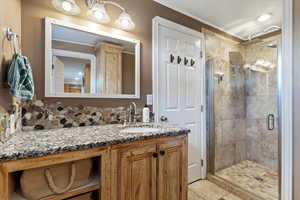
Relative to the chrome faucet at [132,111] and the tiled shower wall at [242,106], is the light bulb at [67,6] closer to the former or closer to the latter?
the chrome faucet at [132,111]

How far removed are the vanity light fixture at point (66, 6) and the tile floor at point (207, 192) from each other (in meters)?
2.32

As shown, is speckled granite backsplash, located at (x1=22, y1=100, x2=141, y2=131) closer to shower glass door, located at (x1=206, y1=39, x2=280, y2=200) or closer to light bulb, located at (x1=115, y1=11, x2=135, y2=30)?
light bulb, located at (x1=115, y1=11, x2=135, y2=30)

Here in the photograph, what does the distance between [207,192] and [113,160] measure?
1577mm

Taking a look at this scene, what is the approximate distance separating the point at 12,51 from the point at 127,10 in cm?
116

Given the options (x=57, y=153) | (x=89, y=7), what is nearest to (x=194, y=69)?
(x=89, y=7)

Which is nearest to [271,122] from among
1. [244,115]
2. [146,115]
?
[244,115]

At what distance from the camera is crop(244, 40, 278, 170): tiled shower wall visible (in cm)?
260

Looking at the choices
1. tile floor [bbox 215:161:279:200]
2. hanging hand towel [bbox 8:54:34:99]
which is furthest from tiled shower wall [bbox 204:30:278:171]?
hanging hand towel [bbox 8:54:34:99]

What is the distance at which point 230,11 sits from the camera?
2143 mm

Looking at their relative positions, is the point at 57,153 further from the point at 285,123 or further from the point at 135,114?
the point at 285,123

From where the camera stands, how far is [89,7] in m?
1.52

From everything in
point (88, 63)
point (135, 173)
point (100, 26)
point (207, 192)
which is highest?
point (100, 26)

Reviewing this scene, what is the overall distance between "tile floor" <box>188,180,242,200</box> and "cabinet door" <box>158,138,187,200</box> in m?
0.68

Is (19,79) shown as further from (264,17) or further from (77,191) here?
(264,17)
